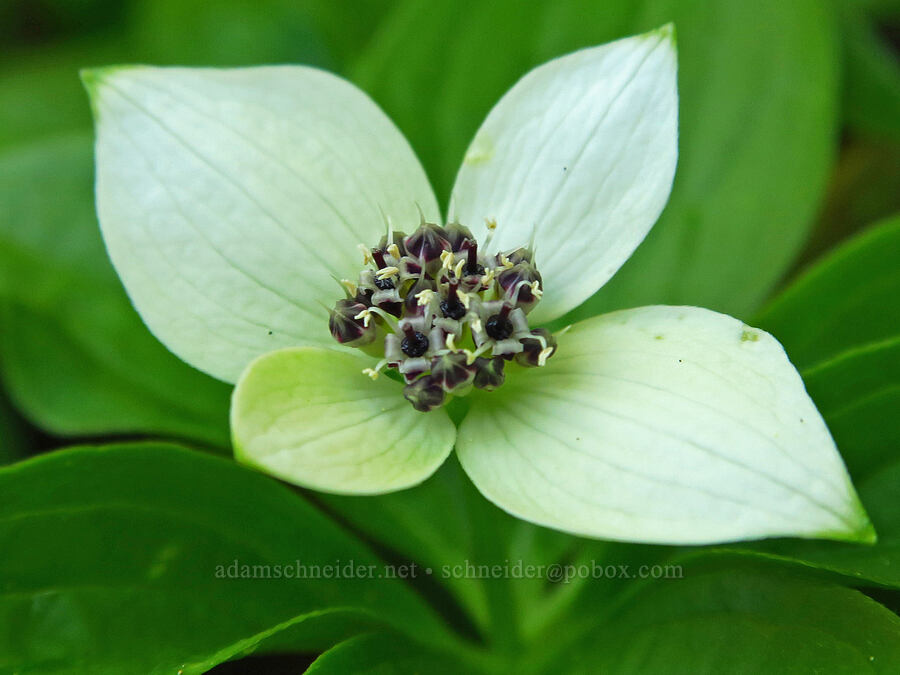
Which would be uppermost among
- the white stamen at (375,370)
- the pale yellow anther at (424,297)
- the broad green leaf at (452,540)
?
the pale yellow anther at (424,297)

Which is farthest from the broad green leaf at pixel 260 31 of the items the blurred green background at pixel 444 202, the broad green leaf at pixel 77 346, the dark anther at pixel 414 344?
the dark anther at pixel 414 344

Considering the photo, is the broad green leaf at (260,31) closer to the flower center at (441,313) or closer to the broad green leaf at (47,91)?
the broad green leaf at (47,91)

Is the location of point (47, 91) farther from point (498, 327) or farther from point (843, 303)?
point (843, 303)

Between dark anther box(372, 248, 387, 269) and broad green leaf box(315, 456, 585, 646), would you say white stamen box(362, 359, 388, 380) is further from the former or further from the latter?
broad green leaf box(315, 456, 585, 646)

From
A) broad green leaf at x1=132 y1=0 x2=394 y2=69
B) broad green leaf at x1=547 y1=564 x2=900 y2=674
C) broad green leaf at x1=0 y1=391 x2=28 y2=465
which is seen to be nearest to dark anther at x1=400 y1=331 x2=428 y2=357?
broad green leaf at x1=547 y1=564 x2=900 y2=674

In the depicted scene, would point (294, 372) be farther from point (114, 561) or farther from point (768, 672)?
point (768, 672)
